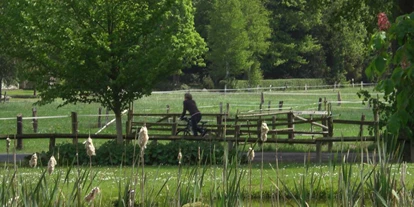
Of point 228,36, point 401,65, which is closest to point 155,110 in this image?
point 228,36

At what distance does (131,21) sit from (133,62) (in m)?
1.00

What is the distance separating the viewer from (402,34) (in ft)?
29.1

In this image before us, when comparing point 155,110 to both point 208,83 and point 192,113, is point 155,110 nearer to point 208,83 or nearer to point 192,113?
point 192,113

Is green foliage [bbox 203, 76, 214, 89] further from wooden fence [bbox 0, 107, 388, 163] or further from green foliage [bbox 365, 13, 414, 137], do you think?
green foliage [bbox 365, 13, 414, 137]

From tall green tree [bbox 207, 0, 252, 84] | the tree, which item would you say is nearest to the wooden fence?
the tree

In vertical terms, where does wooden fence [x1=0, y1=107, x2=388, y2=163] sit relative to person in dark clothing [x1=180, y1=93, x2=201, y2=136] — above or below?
below

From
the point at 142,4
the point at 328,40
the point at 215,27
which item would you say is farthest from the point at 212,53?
the point at 142,4

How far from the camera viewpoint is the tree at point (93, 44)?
22.2 meters

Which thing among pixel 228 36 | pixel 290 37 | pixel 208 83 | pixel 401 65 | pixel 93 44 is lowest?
pixel 401 65

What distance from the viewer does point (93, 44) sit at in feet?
73.4

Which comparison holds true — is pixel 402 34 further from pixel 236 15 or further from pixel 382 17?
pixel 236 15

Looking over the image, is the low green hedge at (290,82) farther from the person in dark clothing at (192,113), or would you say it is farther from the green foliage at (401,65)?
the green foliage at (401,65)

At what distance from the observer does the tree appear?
73.0 ft

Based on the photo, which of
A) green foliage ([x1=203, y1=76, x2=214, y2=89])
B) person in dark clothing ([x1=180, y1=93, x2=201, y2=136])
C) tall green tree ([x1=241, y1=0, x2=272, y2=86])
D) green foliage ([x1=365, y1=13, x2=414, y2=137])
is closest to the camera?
green foliage ([x1=365, y1=13, x2=414, y2=137])
